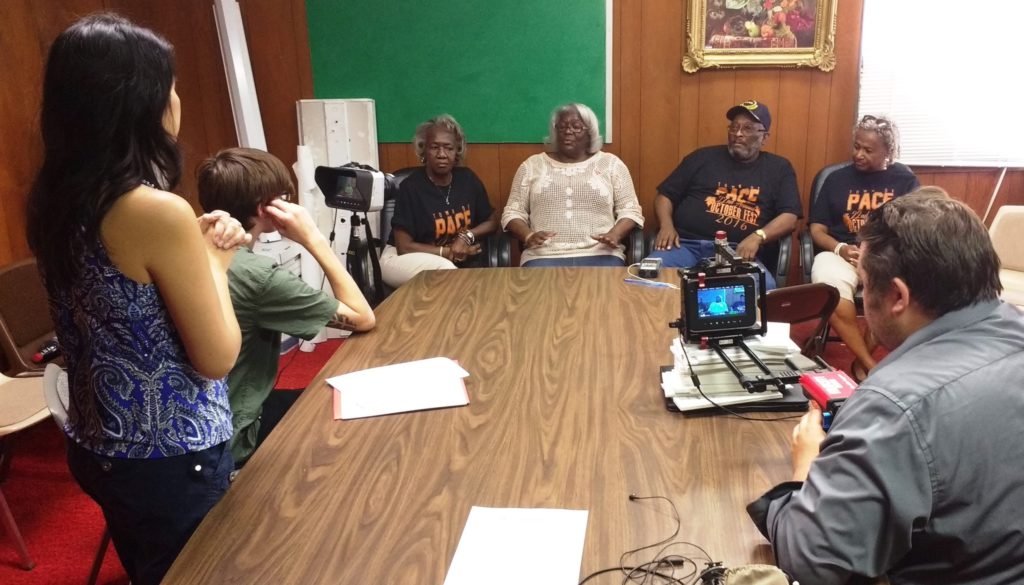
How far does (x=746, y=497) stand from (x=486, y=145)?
10.5ft

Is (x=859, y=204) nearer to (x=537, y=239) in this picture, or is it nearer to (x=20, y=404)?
(x=537, y=239)

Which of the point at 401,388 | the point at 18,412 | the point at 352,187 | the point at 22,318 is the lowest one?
the point at 18,412

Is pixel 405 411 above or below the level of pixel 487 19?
below

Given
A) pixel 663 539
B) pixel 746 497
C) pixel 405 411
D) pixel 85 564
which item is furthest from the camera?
pixel 85 564

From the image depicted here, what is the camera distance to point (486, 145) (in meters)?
4.14

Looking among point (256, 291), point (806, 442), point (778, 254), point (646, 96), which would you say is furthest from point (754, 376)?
point (646, 96)

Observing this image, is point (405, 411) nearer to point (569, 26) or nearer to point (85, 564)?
point (85, 564)

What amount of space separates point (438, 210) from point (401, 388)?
6.98 feet

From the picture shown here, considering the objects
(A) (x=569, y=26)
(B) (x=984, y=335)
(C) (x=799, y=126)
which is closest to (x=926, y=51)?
(C) (x=799, y=126)

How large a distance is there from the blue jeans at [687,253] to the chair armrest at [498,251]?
0.69 meters

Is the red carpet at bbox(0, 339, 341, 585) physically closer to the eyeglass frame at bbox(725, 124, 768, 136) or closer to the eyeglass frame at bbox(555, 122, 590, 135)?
the eyeglass frame at bbox(555, 122, 590, 135)

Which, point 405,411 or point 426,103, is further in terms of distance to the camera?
point 426,103

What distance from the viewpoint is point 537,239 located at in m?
3.62

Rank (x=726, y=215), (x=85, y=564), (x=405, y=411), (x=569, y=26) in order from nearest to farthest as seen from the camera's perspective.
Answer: (x=405, y=411), (x=85, y=564), (x=726, y=215), (x=569, y=26)
